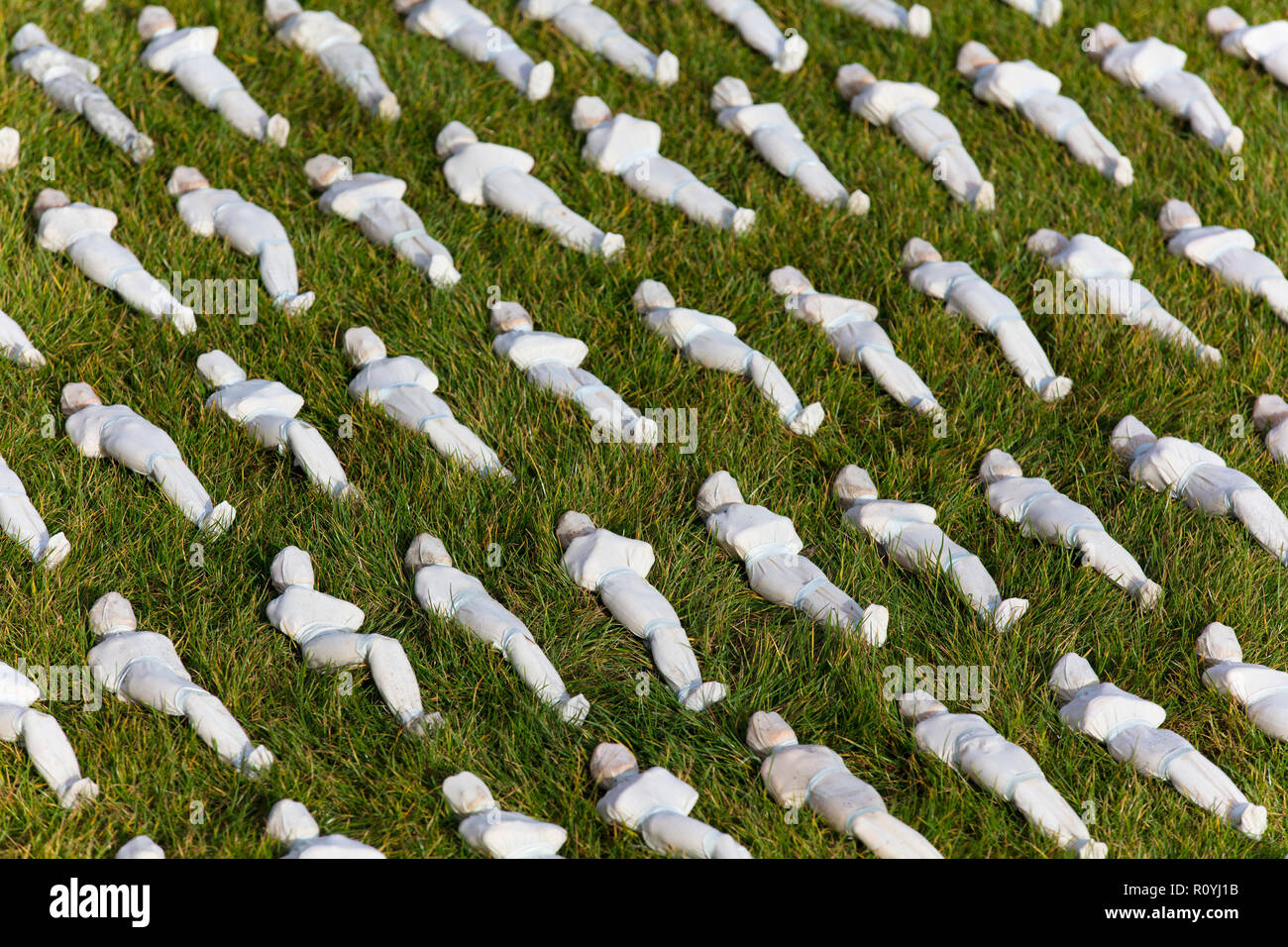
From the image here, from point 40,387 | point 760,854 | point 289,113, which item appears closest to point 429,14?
point 289,113

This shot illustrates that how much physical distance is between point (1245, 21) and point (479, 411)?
13.0ft

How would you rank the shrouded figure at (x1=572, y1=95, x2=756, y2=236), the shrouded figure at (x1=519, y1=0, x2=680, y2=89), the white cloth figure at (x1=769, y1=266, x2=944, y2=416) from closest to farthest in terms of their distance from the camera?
the white cloth figure at (x1=769, y1=266, x2=944, y2=416) < the shrouded figure at (x1=572, y1=95, x2=756, y2=236) < the shrouded figure at (x1=519, y1=0, x2=680, y2=89)

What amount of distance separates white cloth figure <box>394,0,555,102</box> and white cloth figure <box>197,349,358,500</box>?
1.74 metres

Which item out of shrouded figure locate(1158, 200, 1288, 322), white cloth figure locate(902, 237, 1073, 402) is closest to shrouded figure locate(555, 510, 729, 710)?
white cloth figure locate(902, 237, 1073, 402)

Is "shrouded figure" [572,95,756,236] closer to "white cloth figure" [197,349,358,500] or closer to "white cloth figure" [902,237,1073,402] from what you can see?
"white cloth figure" [902,237,1073,402]

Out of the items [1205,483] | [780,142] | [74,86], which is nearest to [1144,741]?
[1205,483]

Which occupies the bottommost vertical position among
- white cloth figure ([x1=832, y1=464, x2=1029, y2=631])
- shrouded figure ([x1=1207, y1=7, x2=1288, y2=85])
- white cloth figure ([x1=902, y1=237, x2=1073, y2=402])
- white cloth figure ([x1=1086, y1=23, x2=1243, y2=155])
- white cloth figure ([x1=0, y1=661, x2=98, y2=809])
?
white cloth figure ([x1=0, y1=661, x2=98, y2=809])

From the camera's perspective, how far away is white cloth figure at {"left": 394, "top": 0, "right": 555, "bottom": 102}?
5.07 metres

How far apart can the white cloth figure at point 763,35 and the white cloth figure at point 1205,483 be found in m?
2.19

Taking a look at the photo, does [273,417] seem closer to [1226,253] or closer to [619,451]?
[619,451]

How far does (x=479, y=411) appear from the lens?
153 inches

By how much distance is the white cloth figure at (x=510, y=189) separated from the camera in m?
4.44

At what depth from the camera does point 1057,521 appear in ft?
11.9

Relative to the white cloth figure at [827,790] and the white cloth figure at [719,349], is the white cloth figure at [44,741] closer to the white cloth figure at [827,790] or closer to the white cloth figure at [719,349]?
the white cloth figure at [827,790]
